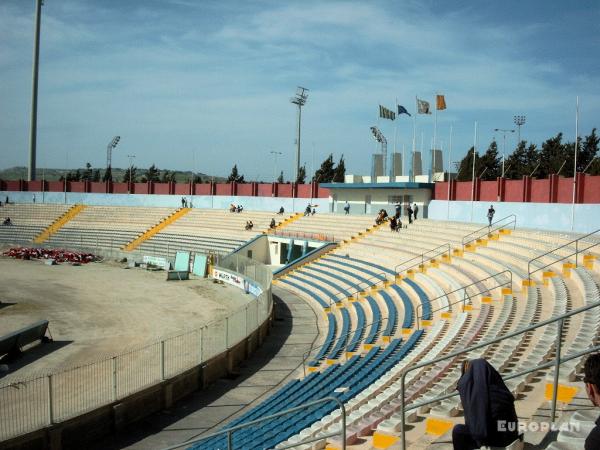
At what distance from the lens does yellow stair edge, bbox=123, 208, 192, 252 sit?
47.2 meters

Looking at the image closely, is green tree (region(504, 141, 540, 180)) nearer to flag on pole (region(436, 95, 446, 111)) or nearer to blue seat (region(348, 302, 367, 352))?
flag on pole (region(436, 95, 446, 111))

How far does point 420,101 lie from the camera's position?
1604 inches

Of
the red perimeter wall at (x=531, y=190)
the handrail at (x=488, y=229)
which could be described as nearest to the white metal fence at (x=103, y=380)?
the handrail at (x=488, y=229)

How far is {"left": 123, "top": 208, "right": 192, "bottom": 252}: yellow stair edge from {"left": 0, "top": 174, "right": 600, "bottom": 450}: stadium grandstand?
609 millimetres

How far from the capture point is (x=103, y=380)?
12.9 meters

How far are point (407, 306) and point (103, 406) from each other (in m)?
11.2

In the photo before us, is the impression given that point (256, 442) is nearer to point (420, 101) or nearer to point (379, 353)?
point (379, 353)

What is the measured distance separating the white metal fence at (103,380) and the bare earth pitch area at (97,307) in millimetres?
2057

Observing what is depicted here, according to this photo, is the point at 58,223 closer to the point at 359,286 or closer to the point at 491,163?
the point at 359,286

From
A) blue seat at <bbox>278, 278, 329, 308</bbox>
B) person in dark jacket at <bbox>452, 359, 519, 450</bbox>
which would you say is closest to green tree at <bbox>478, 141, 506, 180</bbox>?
blue seat at <bbox>278, 278, 329, 308</bbox>

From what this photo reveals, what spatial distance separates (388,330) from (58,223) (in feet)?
151

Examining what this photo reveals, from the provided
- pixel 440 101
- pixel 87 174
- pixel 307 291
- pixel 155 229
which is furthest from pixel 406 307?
pixel 87 174

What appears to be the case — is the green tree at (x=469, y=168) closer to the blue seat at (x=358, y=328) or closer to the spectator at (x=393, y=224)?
the spectator at (x=393, y=224)

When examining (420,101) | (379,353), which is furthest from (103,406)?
(420,101)
